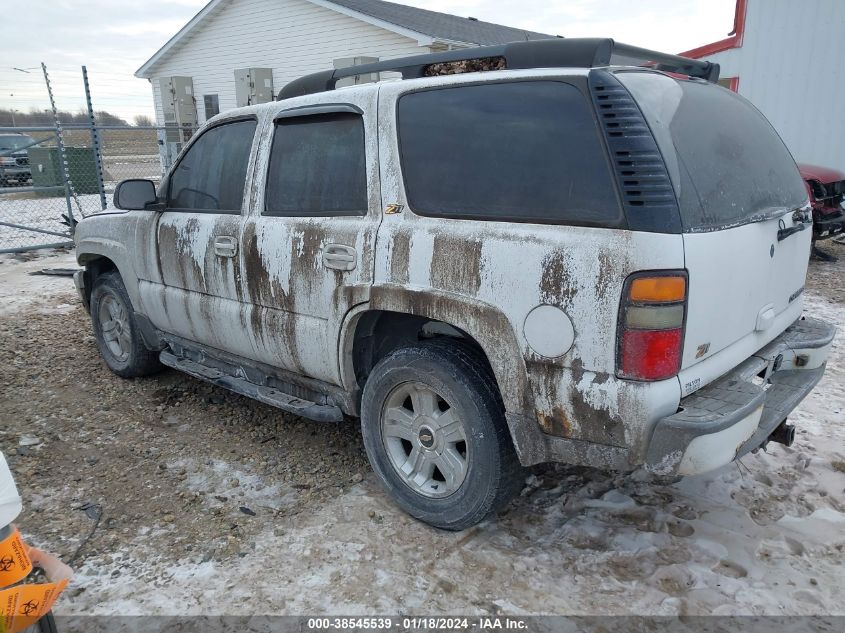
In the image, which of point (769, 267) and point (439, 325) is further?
point (439, 325)

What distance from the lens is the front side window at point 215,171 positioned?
3713mm

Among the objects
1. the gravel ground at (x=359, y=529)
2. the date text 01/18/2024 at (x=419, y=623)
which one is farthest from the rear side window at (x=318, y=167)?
the date text 01/18/2024 at (x=419, y=623)

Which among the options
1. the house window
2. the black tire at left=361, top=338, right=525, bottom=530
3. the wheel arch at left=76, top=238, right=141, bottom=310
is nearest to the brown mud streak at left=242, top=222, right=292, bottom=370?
the black tire at left=361, top=338, right=525, bottom=530

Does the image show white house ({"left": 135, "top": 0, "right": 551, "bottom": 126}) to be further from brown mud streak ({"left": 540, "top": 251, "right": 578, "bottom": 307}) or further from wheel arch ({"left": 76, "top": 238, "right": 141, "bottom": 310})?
brown mud streak ({"left": 540, "top": 251, "right": 578, "bottom": 307})

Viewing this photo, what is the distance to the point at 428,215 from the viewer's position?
282 cm

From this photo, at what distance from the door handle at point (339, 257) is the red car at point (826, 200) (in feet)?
25.0

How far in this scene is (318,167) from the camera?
331cm

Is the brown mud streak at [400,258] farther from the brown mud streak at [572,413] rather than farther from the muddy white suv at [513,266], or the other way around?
the brown mud streak at [572,413]

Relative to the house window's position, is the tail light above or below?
below

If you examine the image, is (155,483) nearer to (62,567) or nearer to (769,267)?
(62,567)

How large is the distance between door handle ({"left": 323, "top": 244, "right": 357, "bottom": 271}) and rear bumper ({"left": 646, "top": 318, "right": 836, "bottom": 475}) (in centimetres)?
151

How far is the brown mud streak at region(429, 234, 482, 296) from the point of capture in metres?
2.61

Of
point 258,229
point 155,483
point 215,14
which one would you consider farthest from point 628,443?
point 215,14

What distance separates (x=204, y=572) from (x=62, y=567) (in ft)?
2.69
